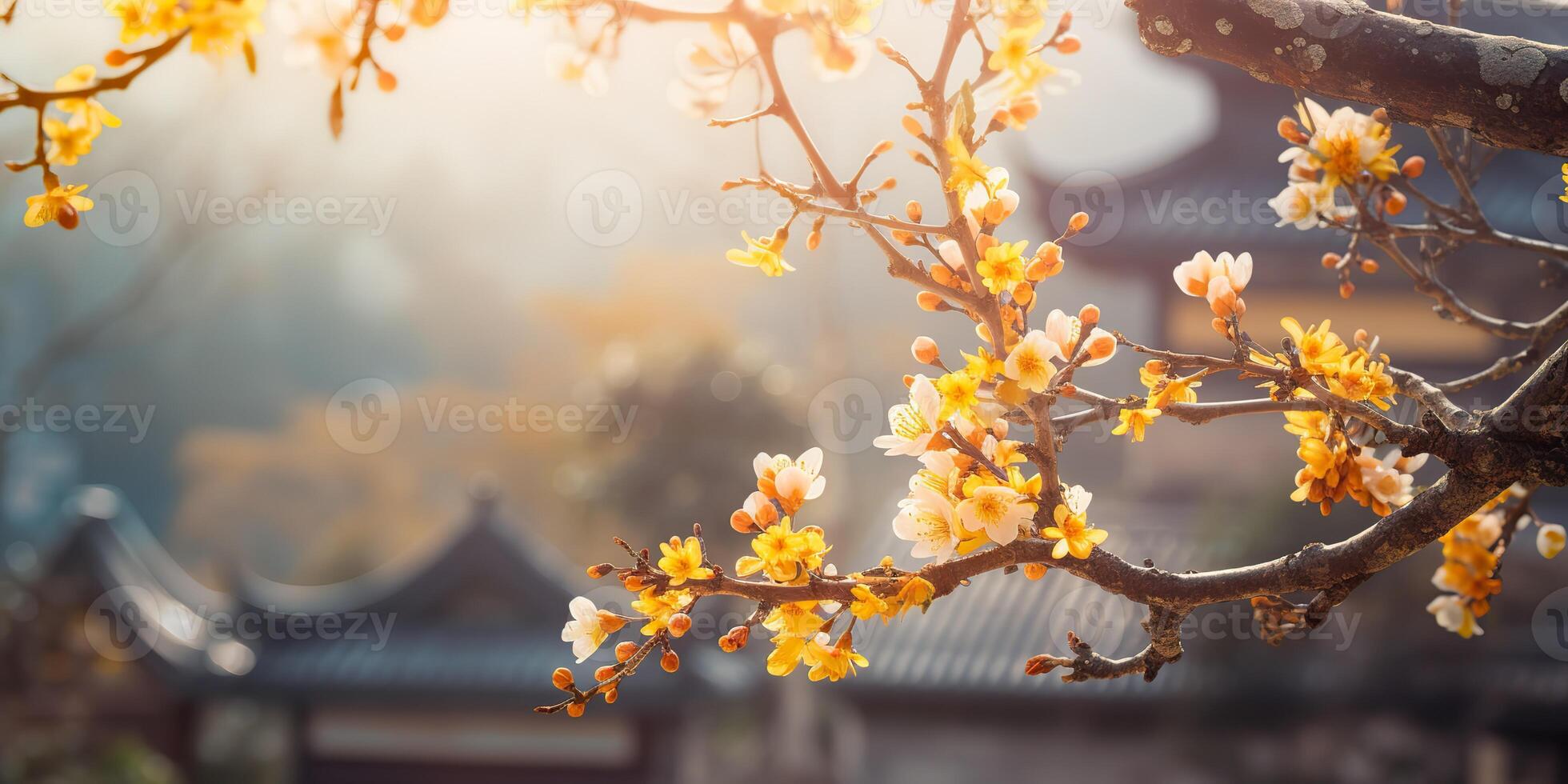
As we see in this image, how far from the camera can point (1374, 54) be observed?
1222mm

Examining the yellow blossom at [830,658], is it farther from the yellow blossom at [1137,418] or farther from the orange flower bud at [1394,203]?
the orange flower bud at [1394,203]

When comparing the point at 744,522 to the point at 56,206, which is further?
the point at 744,522

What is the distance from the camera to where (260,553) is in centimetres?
2181

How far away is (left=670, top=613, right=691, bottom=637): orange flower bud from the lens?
1170mm

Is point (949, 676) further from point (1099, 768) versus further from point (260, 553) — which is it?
point (260, 553)

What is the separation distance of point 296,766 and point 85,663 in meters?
1.88

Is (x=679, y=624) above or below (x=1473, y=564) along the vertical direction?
above

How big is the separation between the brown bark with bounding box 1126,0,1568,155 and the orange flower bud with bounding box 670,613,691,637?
81cm

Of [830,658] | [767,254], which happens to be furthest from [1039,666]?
[767,254]

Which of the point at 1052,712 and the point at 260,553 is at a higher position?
the point at 1052,712

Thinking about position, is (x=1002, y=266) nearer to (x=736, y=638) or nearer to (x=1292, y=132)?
(x=736, y=638)

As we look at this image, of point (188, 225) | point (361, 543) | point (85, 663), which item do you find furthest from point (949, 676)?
point (188, 225)

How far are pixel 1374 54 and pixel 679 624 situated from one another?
97 cm

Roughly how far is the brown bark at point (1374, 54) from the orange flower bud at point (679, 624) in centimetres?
81
